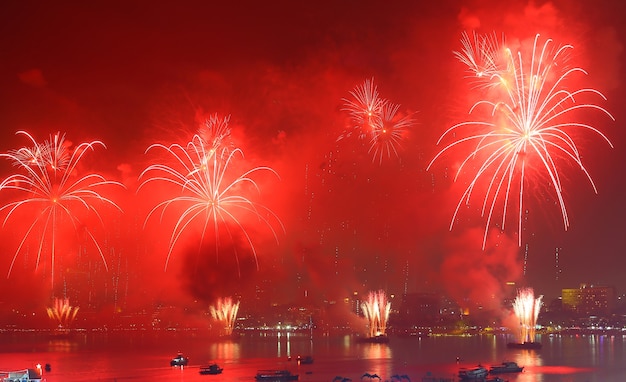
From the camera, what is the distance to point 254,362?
62.5 metres

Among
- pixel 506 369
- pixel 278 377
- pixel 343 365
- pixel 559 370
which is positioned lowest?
pixel 559 370

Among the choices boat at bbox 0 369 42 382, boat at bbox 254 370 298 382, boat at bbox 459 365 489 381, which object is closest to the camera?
boat at bbox 0 369 42 382

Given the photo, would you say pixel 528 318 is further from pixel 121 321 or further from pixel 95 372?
pixel 121 321

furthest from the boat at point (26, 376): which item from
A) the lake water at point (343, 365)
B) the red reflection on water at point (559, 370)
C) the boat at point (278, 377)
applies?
the red reflection on water at point (559, 370)

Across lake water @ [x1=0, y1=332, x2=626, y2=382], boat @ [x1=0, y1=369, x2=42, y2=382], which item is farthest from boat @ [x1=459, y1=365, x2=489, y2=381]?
boat @ [x1=0, y1=369, x2=42, y2=382]

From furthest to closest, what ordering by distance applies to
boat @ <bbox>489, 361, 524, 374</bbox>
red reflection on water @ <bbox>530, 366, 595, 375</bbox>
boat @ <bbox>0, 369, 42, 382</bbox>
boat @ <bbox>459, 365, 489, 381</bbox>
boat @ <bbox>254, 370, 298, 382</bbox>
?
red reflection on water @ <bbox>530, 366, 595, 375</bbox> < boat @ <bbox>489, 361, 524, 374</bbox> < boat @ <bbox>254, 370, 298, 382</bbox> < boat @ <bbox>459, 365, 489, 381</bbox> < boat @ <bbox>0, 369, 42, 382</bbox>

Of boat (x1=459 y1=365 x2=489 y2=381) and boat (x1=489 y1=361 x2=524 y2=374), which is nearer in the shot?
boat (x1=459 y1=365 x2=489 y2=381)

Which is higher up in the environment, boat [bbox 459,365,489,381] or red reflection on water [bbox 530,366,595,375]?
boat [bbox 459,365,489,381]

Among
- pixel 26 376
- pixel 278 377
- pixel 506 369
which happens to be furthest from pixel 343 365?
pixel 26 376

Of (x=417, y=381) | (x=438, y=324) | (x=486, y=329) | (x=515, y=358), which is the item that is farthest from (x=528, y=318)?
(x=438, y=324)

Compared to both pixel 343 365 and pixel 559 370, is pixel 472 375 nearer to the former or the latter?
pixel 559 370

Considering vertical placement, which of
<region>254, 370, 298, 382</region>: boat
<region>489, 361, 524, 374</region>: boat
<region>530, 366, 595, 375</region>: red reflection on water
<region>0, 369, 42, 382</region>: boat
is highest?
<region>0, 369, 42, 382</region>: boat

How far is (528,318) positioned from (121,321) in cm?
11405

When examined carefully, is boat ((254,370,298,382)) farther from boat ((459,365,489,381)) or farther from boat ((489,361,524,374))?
boat ((489,361,524,374))
